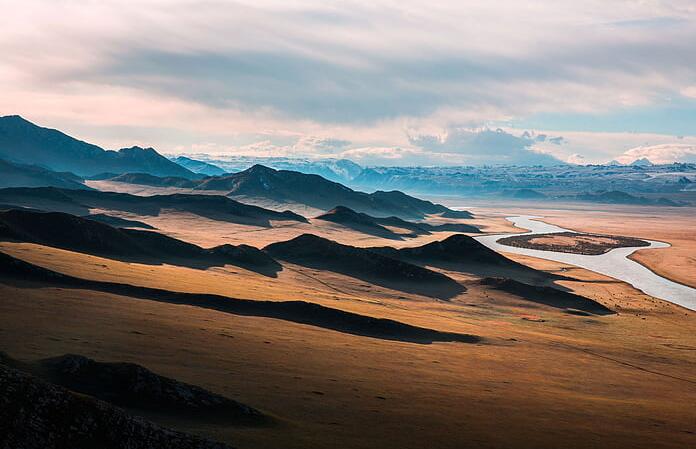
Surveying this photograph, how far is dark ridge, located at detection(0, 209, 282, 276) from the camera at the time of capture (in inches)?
4469

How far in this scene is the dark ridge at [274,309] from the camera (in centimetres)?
6681

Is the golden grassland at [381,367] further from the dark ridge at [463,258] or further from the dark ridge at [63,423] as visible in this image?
the dark ridge at [463,258]

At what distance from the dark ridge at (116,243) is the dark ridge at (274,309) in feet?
127

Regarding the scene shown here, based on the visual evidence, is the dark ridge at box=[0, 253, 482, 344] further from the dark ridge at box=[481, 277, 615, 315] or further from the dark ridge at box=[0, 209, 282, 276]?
the dark ridge at box=[481, 277, 615, 315]

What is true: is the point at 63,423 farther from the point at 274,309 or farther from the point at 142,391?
the point at 274,309

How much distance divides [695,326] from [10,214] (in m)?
117

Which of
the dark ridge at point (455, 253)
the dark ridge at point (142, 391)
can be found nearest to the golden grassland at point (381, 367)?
the dark ridge at point (142, 391)

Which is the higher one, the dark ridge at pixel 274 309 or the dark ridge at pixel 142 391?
the dark ridge at pixel 142 391

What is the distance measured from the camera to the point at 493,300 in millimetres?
110250

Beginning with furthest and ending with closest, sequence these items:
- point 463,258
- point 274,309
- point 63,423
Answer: point 463,258 → point 274,309 → point 63,423

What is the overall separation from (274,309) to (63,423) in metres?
50.4

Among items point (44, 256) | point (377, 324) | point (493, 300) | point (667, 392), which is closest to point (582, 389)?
point (667, 392)

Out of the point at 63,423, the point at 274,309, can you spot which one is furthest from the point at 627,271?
the point at 63,423

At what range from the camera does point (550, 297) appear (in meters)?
111
